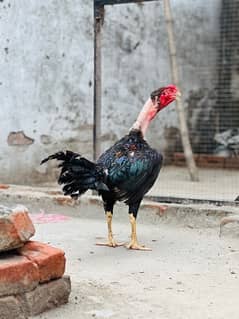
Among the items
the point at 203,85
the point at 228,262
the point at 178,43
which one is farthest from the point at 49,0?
the point at 228,262

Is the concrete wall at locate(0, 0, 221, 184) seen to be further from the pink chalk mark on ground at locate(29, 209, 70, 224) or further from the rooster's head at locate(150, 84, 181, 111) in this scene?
the rooster's head at locate(150, 84, 181, 111)

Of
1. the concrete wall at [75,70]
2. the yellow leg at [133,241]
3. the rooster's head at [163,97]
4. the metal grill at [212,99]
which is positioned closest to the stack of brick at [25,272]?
the yellow leg at [133,241]

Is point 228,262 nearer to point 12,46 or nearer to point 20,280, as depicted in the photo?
point 20,280

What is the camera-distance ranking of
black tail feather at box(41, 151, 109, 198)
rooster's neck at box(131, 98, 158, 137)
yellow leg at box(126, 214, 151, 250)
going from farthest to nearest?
rooster's neck at box(131, 98, 158, 137)
yellow leg at box(126, 214, 151, 250)
black tail feather at box(41, 151, 109, 198)

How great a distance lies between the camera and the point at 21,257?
2406 mm

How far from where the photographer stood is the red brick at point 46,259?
2400 mm

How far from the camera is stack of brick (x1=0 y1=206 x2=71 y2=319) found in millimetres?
2291

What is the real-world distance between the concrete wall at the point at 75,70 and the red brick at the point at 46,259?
127 inches

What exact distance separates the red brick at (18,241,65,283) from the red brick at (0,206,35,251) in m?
0.06

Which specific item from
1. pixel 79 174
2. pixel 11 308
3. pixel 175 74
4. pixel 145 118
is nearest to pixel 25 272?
pixel 11 308

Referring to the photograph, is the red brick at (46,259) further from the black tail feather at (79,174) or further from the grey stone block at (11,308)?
the black tail feather at (79,174)

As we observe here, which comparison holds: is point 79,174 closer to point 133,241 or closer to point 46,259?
point 133,241

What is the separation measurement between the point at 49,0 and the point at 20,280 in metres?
4.14

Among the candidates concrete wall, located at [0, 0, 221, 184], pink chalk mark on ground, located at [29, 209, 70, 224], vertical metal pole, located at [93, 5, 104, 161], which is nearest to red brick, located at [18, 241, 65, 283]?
pink chalk mark on ground, located at [29, 209, 70, 224]
